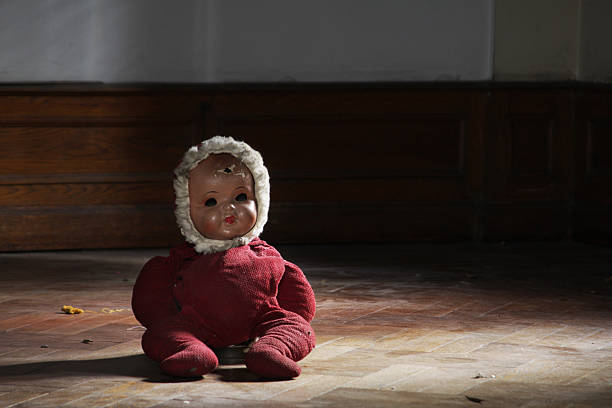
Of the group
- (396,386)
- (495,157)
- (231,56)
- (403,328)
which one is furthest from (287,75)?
(396,386)

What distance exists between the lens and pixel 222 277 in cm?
344

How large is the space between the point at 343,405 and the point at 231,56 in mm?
3710

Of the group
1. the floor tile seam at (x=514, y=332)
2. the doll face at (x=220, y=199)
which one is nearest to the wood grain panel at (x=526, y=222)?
the floor tile seam at (x=514, y=332)

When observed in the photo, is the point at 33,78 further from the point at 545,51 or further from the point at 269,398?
the point at 269,398

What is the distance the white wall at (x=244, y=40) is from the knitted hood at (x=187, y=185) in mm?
2918

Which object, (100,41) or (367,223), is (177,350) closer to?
(100,41)

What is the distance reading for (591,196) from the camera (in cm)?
678

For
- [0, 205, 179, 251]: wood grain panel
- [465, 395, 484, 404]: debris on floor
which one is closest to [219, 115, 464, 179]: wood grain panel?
[0, 205, 179, 251]: wood grain panel

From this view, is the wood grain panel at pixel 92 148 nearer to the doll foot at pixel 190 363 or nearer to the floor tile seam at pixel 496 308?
the floor tile seam at pixel 496 308

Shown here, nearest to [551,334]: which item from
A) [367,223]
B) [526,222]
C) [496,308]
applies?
[496,308]

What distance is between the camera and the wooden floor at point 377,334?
10.4ft

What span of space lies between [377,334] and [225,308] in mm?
847

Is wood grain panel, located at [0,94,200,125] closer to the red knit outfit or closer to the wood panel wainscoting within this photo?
the wood panel wainscoting

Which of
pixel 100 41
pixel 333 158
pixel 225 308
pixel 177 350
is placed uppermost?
pixel 100 41
